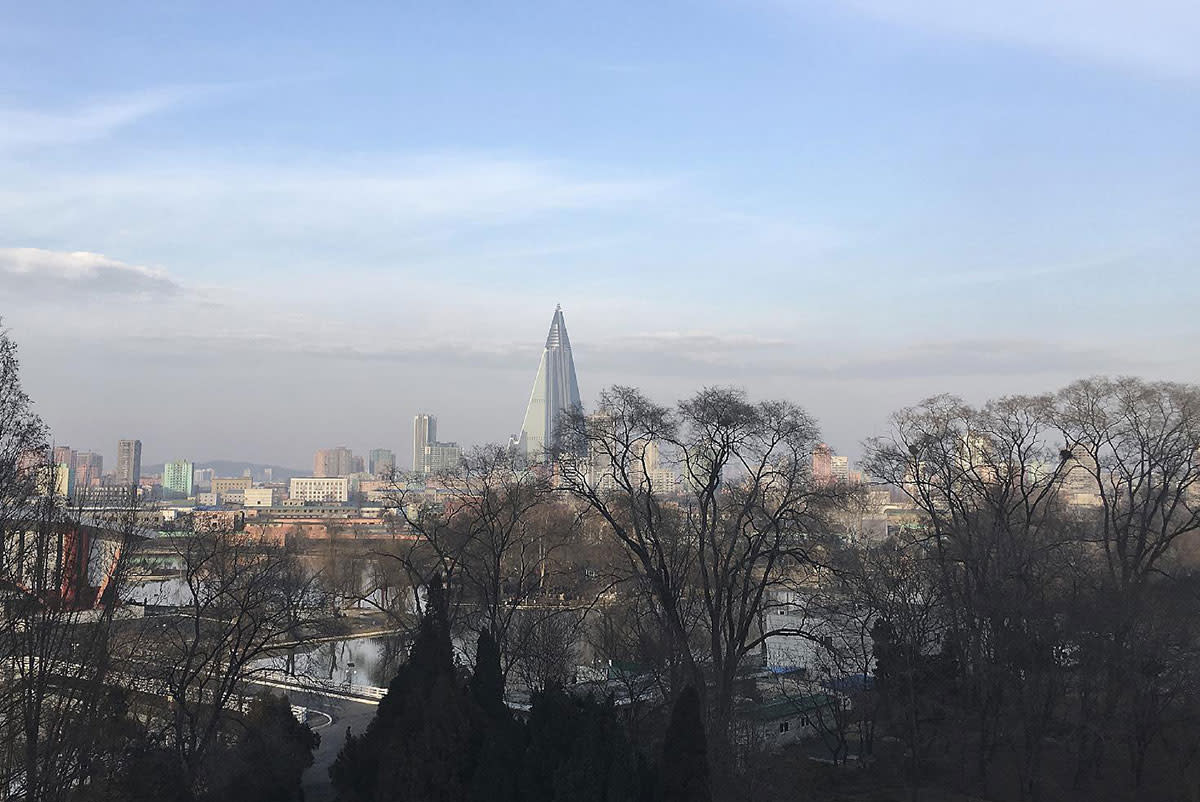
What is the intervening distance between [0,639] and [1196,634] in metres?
18.4

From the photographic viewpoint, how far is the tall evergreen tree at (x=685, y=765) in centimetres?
1267

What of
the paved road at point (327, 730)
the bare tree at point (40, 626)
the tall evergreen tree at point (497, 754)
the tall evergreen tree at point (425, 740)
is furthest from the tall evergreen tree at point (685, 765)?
the paved road at point (327, 730)

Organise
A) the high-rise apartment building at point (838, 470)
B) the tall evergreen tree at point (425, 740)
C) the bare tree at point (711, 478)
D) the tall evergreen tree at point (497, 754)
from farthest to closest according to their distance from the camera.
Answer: the high-rise apartment building at point (838, 470)
the bare tree at point (711, 478)
the tall evergreen tree at point (425, 740)
the tall evergreen tree at point (497, 754)

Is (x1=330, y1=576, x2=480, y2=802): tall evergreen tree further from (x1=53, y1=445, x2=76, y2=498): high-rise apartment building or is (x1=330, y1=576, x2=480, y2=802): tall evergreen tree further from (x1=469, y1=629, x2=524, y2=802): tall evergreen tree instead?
(x1=53, y1=445, x2=76, y2=498): high-rise apartment building

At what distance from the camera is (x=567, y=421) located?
1880 centimetres

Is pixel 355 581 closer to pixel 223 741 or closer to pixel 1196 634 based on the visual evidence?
pixel 223 741

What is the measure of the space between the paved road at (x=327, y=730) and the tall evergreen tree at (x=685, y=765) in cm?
726

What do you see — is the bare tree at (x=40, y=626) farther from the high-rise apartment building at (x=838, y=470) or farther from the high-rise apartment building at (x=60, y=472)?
the high-rise apartment building at (x=838, y=470)

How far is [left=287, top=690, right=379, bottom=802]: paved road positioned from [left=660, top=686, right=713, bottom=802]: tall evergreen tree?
7263 millimetres

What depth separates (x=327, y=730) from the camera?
24.3 metres

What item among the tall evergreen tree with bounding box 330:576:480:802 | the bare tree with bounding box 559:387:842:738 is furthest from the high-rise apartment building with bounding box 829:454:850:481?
the tall evergreen tree with bounding box 330:576:480:802

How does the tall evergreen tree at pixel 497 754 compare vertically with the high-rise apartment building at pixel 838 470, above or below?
below

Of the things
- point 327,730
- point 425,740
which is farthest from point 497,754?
point 327,730

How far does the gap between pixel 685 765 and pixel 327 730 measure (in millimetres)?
13721
